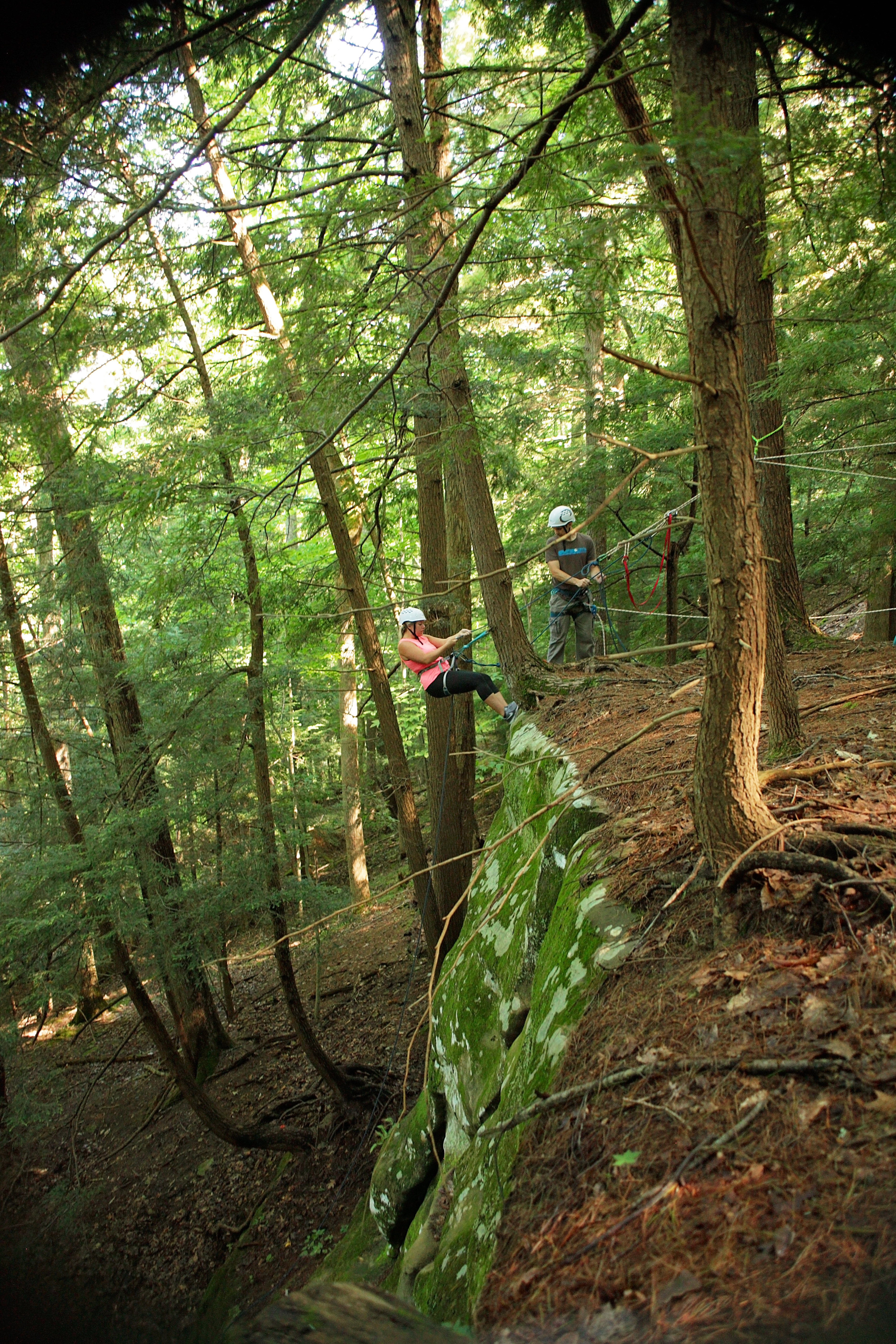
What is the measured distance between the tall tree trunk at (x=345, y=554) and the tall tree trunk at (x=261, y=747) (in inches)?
36.2

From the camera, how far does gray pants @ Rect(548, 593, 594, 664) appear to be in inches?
302

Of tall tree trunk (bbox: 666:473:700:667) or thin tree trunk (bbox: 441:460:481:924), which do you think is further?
tall tree trunk (bbox: 666:473:700:667)

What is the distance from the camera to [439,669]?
24.4 ft

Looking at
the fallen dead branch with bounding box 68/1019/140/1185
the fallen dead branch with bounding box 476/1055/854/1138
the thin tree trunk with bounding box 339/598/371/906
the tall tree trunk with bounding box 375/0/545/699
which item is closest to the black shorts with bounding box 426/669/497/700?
the tall tree trunk with bounding box 375/0/545/699

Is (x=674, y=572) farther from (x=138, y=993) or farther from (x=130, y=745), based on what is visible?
(x=138, y=993)

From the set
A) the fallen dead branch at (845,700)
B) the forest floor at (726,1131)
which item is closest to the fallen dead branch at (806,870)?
the forest floor at (726,1131)

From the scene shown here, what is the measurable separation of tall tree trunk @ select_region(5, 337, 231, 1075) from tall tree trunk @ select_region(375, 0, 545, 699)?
144 inches

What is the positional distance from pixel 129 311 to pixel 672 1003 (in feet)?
27.0

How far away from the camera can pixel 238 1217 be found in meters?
7.95

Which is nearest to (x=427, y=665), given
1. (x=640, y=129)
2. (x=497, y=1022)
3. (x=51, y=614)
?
(x=497, y=1022)

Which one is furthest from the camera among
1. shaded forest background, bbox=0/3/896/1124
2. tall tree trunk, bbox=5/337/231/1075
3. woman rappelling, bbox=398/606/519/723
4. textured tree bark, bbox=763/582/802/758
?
tall tree trunk, bbox=5/337/231/1075

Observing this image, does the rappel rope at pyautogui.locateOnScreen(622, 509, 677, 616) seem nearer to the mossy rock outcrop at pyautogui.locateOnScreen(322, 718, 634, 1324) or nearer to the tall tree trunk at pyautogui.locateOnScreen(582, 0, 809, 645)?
the tall tree trunk at pyautogui.locateOnScreen(582, 0, 809, 645)

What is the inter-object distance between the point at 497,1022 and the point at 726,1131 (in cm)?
272

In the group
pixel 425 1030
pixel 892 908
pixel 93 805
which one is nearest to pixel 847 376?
pixel 892 908
